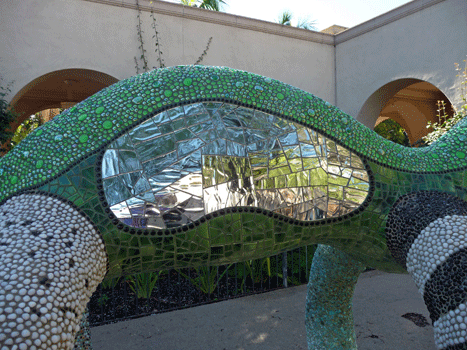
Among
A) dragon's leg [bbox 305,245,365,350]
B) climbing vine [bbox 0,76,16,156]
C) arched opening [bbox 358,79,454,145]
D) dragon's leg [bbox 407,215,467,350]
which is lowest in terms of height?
dragon's leg [bbox 305,245,365,350]

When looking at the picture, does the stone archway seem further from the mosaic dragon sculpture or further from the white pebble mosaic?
the white pebble mosaic

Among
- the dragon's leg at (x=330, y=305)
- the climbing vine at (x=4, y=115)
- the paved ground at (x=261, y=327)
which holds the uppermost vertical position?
the climbing vine at (x=4, y=115)

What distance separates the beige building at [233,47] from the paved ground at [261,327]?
11.6 ft

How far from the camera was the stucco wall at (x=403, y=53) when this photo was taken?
5.34 meters

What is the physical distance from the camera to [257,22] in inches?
242

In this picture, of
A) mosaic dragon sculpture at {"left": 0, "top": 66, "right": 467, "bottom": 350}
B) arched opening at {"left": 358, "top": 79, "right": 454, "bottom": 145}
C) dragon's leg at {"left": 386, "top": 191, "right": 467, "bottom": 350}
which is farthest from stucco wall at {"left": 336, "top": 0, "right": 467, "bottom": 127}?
dragon's leg at {"left": 386, "top": 191, "right": 467, "bottom": 350}

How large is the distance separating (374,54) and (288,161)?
→ 19.6 feet

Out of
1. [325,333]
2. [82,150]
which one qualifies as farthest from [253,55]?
[82,150]

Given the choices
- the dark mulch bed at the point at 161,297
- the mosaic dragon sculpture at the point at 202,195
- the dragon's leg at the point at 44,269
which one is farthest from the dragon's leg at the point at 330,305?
the dark mulch bed at the point at 161,297

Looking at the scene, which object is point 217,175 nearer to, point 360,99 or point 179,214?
point 179,214

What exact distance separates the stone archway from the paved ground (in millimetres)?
3672

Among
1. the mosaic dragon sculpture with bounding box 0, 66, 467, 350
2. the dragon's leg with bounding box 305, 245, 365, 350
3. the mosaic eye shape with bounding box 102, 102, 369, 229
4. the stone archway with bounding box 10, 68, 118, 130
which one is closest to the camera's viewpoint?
the mosaic dragon sculpture with bounding box 0, 66, 467, 350

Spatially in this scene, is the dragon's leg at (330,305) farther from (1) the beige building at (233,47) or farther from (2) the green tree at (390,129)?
(2) the green tree at (390,129)

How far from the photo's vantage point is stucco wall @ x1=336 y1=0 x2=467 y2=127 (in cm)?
534
